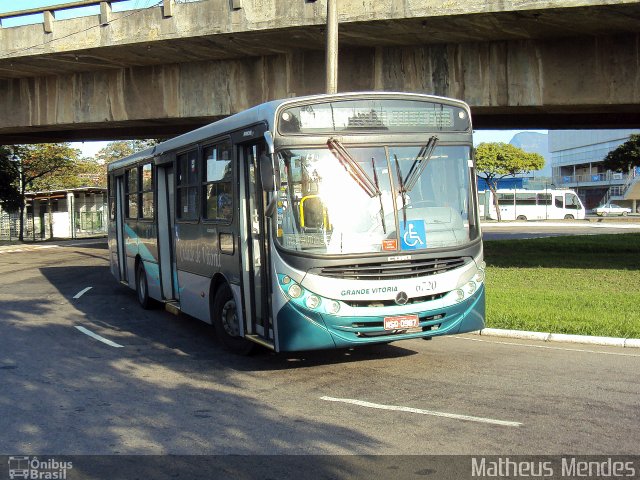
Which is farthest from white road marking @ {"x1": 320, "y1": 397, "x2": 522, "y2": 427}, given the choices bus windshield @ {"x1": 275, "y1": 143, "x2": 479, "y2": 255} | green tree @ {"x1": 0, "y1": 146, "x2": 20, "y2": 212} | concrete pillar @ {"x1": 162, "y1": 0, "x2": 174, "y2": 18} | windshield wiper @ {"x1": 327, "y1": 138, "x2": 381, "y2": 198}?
green tree @ {"x1": 0, "y1": 146, "x2": 20, "y2": 212}

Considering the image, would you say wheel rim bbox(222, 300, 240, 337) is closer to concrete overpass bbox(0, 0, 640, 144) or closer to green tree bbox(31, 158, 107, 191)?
concrete overpass bbox(0, 0, 640, 144)

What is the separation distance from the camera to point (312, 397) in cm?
738

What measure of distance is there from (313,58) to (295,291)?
13.1 m

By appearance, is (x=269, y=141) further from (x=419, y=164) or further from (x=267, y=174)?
(x=419, y=164)

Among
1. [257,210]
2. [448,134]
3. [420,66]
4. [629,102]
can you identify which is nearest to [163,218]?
[257,210]

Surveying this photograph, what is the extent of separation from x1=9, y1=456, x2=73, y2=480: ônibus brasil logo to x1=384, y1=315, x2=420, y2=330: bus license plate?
363 centimetres

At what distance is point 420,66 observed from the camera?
61.4 ft

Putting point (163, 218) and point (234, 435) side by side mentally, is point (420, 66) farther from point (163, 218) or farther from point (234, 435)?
point (234, 435)

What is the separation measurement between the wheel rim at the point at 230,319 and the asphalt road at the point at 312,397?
36 centimetres

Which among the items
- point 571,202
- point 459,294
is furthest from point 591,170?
point 459,294

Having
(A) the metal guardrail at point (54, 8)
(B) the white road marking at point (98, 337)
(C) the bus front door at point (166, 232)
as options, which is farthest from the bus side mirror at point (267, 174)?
(A) the metal guardrail at point (54, 8)

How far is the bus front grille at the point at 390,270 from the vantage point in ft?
25.9

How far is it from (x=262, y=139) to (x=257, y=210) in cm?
82

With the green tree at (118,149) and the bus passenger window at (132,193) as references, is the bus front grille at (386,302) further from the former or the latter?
the green tree at (118,149)
